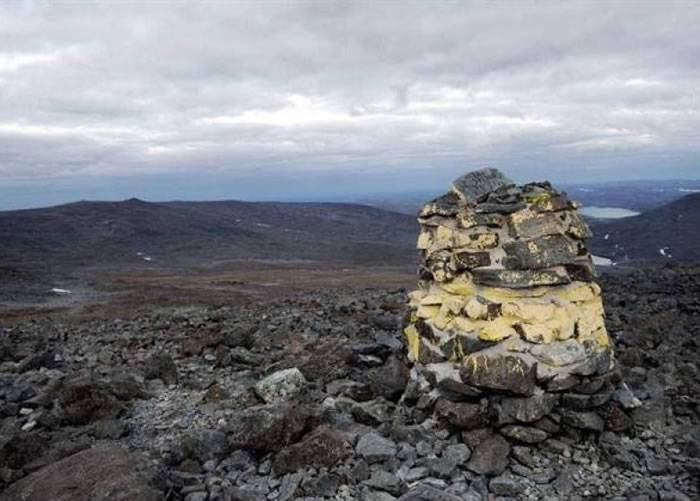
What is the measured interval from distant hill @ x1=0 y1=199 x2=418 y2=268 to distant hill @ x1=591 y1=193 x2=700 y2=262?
71.4ft

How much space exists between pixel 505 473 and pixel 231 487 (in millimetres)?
2873

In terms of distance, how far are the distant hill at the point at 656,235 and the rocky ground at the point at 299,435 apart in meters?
50.8

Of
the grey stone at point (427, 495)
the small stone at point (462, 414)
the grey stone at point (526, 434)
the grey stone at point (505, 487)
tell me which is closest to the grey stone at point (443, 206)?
the small stone at point (462, 414)

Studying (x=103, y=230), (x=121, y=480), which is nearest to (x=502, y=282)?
(x=121, y=480)

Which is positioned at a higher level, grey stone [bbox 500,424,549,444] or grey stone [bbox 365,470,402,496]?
grey stone [bbox 500,424,549,444]

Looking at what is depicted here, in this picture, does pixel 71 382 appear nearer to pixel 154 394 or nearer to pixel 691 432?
pixel 154 394

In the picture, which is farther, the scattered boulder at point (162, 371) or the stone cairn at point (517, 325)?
the scattered boulder at point (162, 371)

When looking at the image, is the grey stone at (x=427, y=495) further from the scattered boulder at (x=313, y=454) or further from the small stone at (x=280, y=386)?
the small stone at (x=280, y=386)

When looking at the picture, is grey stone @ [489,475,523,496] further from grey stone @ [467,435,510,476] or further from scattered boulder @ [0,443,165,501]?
scattered boulder @ [0,443,165,501]

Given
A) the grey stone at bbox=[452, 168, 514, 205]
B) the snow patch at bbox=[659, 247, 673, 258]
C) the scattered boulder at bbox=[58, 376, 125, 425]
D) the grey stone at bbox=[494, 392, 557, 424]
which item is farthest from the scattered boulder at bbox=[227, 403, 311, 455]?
the snow patch at bbox=[659, 247, 673, 258]

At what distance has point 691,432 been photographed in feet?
22.1

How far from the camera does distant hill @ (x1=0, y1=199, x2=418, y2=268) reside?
5766 cm

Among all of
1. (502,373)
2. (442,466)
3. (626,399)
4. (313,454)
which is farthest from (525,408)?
(313,454)

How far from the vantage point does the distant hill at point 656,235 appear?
5684cm
